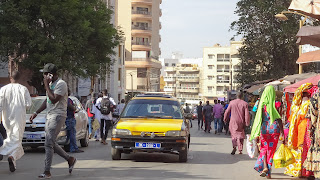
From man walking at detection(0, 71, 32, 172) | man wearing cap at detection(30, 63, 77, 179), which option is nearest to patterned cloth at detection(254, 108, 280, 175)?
man wearing cap at detection(30, 63, 77, 179)

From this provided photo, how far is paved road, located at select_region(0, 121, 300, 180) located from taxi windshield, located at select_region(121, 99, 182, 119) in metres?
1.08

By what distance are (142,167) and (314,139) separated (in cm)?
411

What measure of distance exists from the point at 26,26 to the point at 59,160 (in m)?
18.2

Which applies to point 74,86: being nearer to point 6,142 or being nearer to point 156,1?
point 6,142

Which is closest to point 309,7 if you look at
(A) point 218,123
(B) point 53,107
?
(B) point 53,107

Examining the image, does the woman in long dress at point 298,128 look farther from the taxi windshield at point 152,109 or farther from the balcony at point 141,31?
the balcony at point 141,31

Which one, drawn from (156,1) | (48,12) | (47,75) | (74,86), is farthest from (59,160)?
(156,1)

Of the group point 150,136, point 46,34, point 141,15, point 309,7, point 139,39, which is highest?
point 141,15

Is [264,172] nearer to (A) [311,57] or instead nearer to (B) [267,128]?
(B) [267,128]

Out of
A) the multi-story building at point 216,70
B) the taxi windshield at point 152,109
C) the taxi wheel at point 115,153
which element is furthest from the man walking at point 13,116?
the multi-story building at point 216,70

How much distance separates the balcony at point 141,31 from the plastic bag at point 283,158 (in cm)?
9242

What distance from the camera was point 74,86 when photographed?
176ft

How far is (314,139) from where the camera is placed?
443 inches

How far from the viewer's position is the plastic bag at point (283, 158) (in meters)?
11.9
